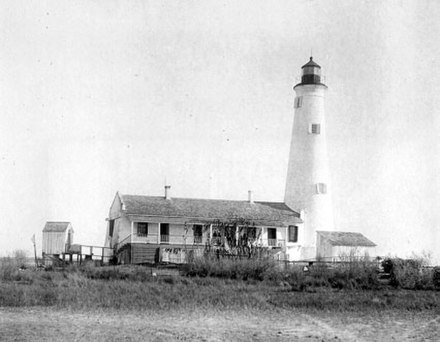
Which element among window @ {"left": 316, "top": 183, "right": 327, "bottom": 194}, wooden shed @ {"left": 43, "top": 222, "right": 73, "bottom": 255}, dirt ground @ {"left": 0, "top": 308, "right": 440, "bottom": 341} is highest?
window @ {"left": 316, "top": 183, "right": 327, "bottom": 194}

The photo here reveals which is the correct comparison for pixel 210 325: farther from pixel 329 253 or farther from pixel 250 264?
A: pixel 329 253

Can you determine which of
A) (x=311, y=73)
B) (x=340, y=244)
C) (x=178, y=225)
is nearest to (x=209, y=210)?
Result: (x=178, y=225)

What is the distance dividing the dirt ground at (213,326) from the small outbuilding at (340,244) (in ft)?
69.9

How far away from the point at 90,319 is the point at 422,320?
25.1 feet

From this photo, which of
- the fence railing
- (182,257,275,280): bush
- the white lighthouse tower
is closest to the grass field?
(182,257,275,280): bush

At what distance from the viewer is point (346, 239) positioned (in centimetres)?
3891

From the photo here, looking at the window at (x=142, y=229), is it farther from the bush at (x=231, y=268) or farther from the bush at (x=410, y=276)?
the bush at (x=410, y=276)

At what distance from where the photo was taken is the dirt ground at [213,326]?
41.1ft

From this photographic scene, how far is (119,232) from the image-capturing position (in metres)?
38.5

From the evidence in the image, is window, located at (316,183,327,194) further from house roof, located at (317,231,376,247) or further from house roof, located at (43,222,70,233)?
house roof, located at (43,222,70,233)

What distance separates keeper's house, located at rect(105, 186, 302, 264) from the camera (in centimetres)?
3594

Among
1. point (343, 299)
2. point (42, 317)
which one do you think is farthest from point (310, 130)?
point (42, 317)

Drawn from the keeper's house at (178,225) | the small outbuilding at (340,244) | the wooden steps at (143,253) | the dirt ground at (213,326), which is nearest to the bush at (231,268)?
the keeper's house at (178,225)

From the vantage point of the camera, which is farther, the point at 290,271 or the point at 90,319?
the point at 290,271
